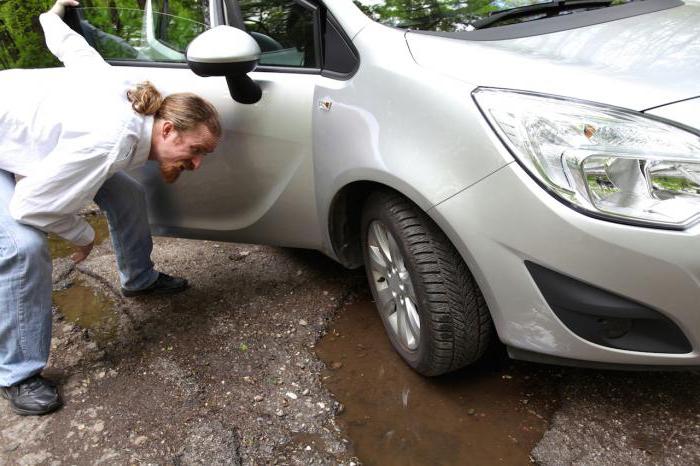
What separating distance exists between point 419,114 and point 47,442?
1586mm

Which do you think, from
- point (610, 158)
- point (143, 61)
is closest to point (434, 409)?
point (610, 158)

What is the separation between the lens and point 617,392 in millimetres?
1989

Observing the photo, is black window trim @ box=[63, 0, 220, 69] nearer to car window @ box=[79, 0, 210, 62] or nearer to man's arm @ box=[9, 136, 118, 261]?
car window @ box=[79, 0, 210, 62]

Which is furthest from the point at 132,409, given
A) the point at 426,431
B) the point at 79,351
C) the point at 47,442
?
the point at 426,431

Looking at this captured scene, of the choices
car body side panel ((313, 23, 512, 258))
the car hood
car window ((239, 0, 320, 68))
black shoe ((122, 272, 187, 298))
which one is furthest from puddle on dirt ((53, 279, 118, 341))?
the car hood

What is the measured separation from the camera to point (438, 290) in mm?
1816

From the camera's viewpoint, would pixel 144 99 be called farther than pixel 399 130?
Yes

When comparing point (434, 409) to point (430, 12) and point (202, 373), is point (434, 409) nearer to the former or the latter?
point (202, 373)

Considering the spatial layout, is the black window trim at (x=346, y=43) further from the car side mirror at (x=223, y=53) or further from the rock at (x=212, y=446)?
the rock at (x=212, y=446)

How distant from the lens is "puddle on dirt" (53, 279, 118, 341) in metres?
2.60

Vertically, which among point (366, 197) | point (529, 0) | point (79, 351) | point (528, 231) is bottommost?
point (79, 351)

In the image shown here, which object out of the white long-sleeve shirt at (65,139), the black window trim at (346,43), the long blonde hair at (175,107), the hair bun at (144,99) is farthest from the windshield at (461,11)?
the white long-sleeve shirt at (65,139)

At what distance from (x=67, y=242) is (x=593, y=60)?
2964 millimetres

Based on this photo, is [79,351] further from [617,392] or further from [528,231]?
[617,392]
